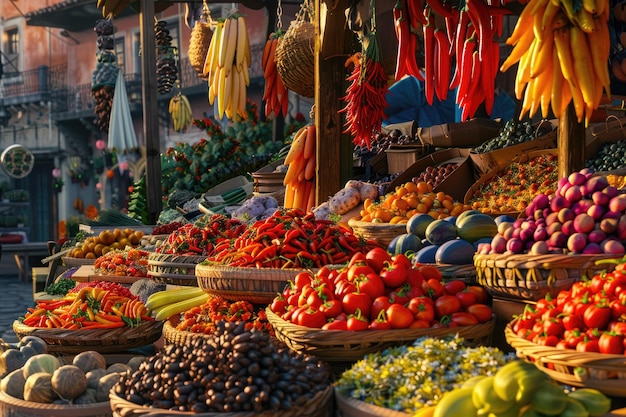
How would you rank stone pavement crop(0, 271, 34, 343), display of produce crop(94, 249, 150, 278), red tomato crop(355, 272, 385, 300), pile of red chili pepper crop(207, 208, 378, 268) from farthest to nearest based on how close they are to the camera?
stone pavement crop(0, 271, 34, 343)
display of produce crop(94, 249, 150, 278)
pile of red chili pepper crop(207, 208, 378, 268)
red tomato crop(355, 272, 385, 300)

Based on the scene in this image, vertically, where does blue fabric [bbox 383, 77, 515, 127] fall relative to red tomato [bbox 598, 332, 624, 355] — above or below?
above

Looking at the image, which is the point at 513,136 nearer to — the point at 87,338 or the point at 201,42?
the point at 87,338

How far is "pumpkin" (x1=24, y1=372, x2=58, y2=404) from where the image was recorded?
3572 millimetres

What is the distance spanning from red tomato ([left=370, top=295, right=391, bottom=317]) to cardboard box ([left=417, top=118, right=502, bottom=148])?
170 inches

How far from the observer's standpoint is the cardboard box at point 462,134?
7473 mm

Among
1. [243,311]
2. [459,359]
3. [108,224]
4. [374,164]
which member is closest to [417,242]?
[243,311]

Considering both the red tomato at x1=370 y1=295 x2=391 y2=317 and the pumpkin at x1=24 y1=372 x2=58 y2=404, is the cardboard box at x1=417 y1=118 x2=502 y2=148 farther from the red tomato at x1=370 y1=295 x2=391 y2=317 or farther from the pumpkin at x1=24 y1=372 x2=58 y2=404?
the pumpkin at x1=24 y1=372 x2=58 y2=404

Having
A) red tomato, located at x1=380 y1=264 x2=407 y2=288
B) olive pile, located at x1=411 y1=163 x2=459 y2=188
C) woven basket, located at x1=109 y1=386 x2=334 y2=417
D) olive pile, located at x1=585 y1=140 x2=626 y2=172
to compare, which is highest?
olive pile, located at x1=585 y1=140 x2=626 y2=172

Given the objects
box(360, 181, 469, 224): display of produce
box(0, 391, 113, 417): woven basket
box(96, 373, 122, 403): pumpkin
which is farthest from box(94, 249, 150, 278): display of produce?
box(0, 391, 113, 417): woven basket

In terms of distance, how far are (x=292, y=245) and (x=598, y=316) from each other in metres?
1.68

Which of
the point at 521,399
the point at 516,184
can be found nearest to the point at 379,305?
the point at 521,399

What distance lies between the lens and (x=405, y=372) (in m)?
2.88

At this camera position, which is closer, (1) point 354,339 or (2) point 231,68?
(1) point 354,339

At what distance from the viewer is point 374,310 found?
3.34 m
